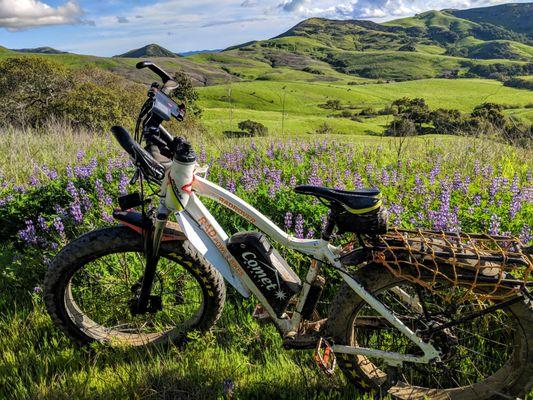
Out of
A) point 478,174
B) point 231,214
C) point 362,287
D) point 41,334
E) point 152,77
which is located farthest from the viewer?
point 152,77

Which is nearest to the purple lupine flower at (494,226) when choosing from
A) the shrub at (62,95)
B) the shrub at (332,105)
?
the shrub at (62,95)

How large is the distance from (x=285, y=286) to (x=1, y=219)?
4.48m

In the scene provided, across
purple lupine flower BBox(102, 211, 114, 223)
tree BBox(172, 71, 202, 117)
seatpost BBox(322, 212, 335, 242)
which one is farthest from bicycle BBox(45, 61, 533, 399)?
purple lupine flower BBox(102, 211, 114, 223)

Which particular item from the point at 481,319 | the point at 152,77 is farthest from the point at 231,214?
the point at 152,77

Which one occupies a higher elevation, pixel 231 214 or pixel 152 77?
pixel 152 77

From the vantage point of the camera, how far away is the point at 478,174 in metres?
6.92

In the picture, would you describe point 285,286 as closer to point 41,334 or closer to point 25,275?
point 41,334

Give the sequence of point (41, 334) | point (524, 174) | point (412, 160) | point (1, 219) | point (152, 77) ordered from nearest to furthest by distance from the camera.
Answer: point (41, 334), point (1, 219), point (524, 174), point (412, 160), point (152, 77)

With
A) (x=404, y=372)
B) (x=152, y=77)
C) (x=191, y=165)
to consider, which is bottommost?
(x=404, y=372)

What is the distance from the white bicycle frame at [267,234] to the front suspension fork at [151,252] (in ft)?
0.28

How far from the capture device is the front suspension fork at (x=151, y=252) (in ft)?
11.6

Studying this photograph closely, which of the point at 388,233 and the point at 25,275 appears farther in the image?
the point at 25,275

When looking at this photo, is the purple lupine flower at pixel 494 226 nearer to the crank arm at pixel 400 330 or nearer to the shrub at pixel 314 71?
the crank arm at pixel 400 330

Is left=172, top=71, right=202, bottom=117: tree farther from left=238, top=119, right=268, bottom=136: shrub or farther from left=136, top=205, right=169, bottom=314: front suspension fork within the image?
left=238, top=119, right=268, bottom=136: shrub
